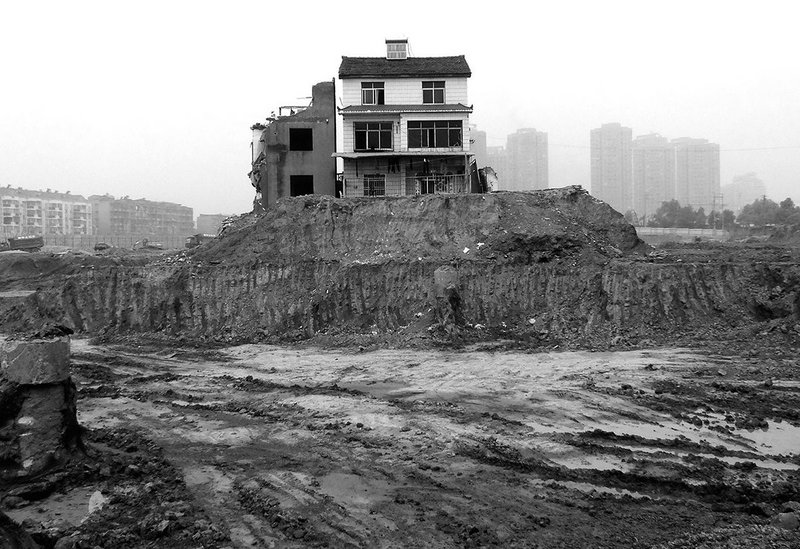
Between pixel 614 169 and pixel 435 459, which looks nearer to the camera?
pixel 435 459

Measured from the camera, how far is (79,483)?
28.0 ft

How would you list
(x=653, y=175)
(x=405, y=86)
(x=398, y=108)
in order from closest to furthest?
(x=398, y=108)
(x=405, y=86)
(x=653, y=175)

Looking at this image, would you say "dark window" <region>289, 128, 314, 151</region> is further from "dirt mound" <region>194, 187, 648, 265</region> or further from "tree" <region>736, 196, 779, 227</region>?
"tree" <region>736, 196, 779, 227</region>

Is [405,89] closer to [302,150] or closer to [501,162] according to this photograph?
[302,150]

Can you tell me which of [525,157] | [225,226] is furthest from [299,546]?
[525,157]

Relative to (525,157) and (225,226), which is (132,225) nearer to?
(525,157)

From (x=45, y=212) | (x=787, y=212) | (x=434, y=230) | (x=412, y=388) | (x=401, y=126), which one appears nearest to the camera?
(x=412, y=388)

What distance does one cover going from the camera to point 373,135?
33094 mm

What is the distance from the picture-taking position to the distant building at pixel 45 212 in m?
93.8

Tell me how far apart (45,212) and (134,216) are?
45.8 ft

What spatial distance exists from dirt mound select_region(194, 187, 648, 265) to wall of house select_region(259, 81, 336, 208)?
6.76m

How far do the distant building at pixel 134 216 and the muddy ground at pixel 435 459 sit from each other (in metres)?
94.1

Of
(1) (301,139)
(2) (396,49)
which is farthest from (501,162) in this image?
(1) (301,139)

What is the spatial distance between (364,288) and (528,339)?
6.31 meters
